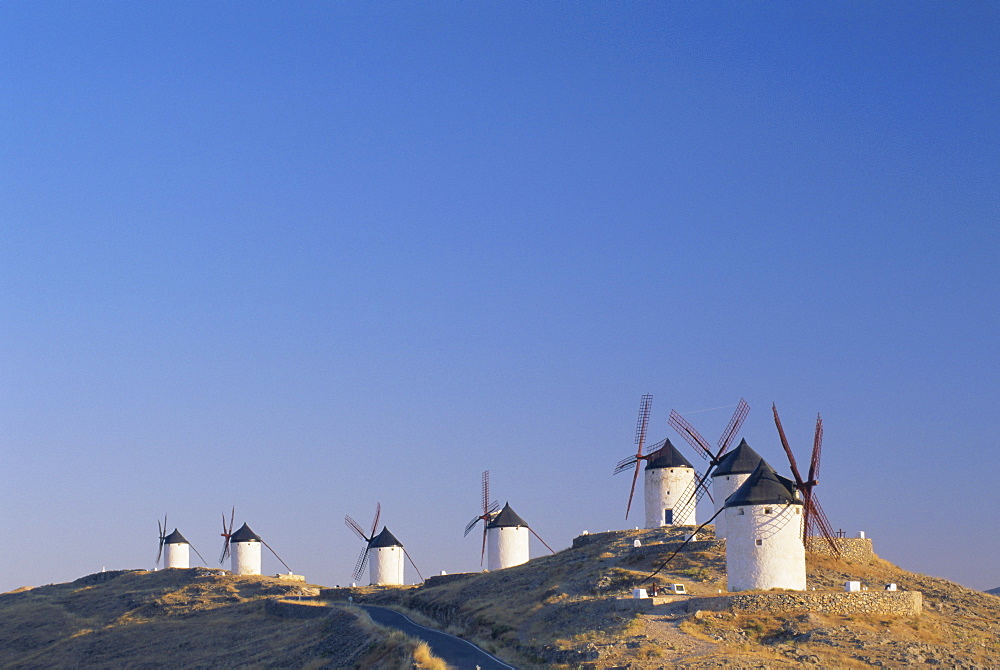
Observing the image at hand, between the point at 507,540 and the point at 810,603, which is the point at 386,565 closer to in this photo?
the point at 507,540

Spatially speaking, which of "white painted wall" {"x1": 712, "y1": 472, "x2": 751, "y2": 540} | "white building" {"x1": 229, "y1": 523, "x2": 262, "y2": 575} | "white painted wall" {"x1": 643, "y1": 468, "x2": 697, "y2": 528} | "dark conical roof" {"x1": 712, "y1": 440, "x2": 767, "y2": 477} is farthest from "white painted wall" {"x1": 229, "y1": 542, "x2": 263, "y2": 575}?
"dark conical roof" {"x1": 712, "y1": 440, "x2": 767, "y2": 477}

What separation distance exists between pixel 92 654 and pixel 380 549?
961 inches

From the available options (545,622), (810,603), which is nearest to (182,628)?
(545,622)

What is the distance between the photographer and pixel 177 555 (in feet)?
338

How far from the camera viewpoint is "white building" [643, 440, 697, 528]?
65.1 metres

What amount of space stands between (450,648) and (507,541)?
107 feet

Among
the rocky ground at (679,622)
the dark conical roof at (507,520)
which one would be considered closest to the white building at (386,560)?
the dark conical roof at (507,520)

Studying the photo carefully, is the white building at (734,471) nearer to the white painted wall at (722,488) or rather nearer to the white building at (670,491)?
the white painted wall at (722,488)

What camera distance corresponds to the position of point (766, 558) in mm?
42594

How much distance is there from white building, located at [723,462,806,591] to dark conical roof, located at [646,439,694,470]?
21.9 metres

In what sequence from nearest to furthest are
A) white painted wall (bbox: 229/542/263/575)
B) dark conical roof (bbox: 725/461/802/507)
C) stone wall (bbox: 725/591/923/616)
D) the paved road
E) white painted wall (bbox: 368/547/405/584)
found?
1. the paved road
2. stone wall (bbox: 725/591/923/616)
3. dark conical roof (bbox: 725/461/802/507)
4. white painted wall (bbox: 368/547/405/584)
5. white painted wall (bbox: 229/542/263/575)

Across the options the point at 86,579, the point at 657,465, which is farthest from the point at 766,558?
the point at 86,579

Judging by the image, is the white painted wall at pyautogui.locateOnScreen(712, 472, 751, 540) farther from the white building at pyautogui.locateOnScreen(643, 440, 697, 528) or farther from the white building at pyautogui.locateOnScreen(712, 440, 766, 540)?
the white building at pyautogui.locateOnScreen(643, 440, 697, 528)

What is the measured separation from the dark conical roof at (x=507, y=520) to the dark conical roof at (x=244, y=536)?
29239 millimetres
